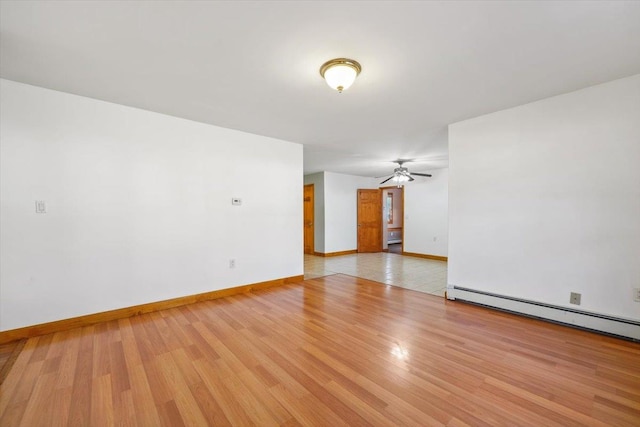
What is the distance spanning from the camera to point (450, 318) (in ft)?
9.82

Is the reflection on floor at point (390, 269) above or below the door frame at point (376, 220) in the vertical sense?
below

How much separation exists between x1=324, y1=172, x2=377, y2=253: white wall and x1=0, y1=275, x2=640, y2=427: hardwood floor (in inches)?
176

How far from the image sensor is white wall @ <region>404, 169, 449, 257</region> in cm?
696

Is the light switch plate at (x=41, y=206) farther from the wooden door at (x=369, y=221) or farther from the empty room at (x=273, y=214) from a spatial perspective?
the wooden door at (x=369, y=221)

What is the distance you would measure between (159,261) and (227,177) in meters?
1.49

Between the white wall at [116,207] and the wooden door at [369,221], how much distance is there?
14.5 feet

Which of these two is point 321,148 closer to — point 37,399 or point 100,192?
point 100,192

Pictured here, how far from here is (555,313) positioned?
2828mm

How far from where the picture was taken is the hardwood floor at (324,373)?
5.08 ft

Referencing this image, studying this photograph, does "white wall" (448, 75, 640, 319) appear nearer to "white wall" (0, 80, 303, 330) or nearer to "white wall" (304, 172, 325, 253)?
"white wall" (0, 80, 303, 330)

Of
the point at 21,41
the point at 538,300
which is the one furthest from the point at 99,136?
the point at 538,300

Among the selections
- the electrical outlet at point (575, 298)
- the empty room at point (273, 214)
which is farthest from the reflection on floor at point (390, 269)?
the electrical outlet at point (575, 298)

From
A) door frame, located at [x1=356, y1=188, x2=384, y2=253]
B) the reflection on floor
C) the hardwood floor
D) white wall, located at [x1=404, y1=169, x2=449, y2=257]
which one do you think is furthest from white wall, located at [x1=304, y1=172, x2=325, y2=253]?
the hardwood floor

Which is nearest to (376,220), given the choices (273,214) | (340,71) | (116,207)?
(273,214)
